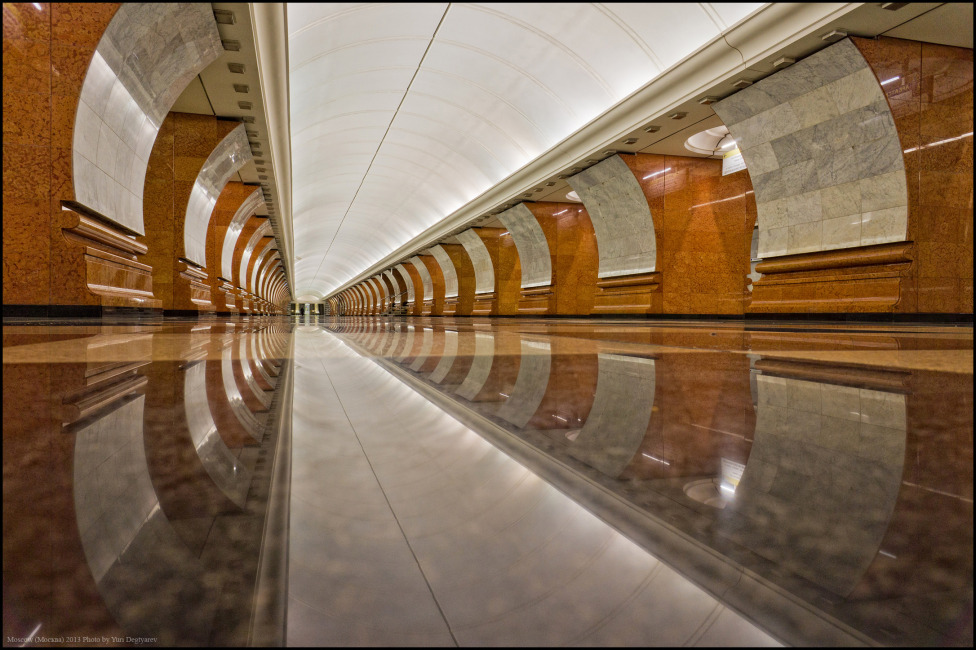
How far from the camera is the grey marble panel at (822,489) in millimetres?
469

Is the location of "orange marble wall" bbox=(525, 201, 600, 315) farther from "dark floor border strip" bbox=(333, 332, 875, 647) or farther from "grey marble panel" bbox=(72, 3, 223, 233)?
"dark floor border strip" bbox=(333, 332, 875, 647)

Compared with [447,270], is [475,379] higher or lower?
lower

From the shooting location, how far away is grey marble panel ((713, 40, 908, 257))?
741cm

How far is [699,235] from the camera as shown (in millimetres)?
13094

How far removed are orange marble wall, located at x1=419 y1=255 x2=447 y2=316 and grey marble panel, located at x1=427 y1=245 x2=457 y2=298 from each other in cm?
193

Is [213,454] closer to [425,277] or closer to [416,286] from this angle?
[425,277]

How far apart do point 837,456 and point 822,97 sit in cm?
899

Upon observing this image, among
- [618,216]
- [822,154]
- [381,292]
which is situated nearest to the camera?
[822,154]

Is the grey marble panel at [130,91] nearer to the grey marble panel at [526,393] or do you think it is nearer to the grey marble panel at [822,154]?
the grey marble panel at [526,393]

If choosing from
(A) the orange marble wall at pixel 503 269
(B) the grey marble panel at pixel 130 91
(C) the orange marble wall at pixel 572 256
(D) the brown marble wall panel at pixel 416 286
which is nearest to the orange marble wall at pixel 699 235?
(C) the orange marble wall at pixel 572 256

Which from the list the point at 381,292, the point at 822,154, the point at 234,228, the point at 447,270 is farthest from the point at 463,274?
the point at 381,292

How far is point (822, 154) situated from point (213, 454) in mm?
9496

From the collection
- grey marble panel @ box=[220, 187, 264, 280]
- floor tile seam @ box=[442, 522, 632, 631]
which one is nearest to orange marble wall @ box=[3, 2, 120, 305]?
floor tile seam @ box=[442, 522, 632, 631]

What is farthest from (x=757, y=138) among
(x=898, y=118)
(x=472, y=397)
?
(x=472, y=397)
